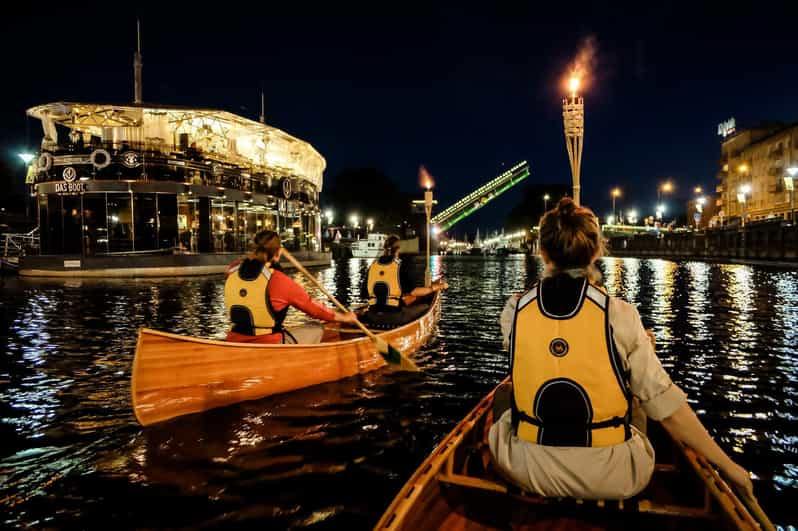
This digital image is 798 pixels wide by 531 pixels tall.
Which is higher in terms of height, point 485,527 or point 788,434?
point 485,527

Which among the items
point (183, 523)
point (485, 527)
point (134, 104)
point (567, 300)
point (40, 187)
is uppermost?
point (134, 104)

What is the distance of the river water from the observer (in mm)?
4223

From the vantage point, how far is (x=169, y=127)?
34.0 m

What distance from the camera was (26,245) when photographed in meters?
35.8

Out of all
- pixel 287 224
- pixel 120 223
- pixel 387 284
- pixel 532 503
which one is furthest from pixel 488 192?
pixel 532 503

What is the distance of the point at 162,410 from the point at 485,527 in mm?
4118

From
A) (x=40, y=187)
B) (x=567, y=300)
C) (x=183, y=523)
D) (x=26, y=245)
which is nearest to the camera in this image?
(x=567, y=300)

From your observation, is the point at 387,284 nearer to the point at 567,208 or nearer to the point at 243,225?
the point at 567,208

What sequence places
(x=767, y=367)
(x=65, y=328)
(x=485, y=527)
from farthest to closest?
(x=65, y=328)
(x=767, y=367)
(x=485, y=527)

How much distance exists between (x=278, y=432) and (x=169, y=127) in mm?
33276

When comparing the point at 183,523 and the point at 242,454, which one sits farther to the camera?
the point at 242,454

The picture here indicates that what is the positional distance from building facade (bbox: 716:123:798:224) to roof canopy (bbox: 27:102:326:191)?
157 feet

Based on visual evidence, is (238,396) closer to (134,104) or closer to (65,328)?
(65,328)

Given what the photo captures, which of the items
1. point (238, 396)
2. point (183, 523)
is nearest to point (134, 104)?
point (238, 396)
